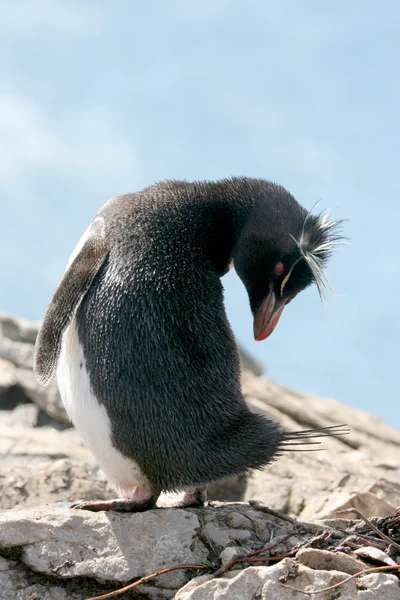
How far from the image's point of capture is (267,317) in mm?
4477

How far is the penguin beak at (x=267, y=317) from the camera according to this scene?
14.7 ft

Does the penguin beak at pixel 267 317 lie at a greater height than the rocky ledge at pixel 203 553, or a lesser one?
greater

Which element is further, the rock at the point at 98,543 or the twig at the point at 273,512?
the twig at the point at 273,512

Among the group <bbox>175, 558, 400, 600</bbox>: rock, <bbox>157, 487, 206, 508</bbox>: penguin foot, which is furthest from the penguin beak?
<bbox>175, 558, 400, 600</bbox>: rock

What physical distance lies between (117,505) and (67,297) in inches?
42.0

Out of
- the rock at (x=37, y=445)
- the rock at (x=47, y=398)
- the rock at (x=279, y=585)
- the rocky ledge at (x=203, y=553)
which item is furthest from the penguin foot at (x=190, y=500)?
the rock at (x=47, y=398)

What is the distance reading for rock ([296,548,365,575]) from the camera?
355 centimetres

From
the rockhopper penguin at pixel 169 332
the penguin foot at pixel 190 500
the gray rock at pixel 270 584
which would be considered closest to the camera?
the gray rock at pixel 270 584

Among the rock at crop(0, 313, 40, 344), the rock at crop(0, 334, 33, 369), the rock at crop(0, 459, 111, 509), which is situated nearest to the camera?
the rock at crop(0, 459, 111, 509)

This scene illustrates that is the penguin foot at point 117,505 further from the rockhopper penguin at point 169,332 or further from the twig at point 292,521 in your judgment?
the twig at point 292,521

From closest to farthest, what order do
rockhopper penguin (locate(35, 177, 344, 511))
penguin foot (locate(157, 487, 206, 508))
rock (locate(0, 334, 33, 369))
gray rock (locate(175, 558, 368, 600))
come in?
gray rock (locate(175, 558, 368, 600)) < rockhopper penguin (locate(35, 177, 344, 511)) < penguin foot (locate(157, 487, 206, 508)) < rock (locate(0, 334, 33, 369))

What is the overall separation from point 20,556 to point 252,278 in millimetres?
1852

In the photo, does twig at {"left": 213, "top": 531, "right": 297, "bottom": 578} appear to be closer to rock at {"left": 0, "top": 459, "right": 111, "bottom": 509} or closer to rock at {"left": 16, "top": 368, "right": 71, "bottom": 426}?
rock at {"left": 0, "top": 459, "right": 111, "bottom": 509}

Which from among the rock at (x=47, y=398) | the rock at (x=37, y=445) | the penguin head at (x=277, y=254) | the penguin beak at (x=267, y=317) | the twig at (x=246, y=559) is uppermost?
the penguin head at (x=277, y=254)
